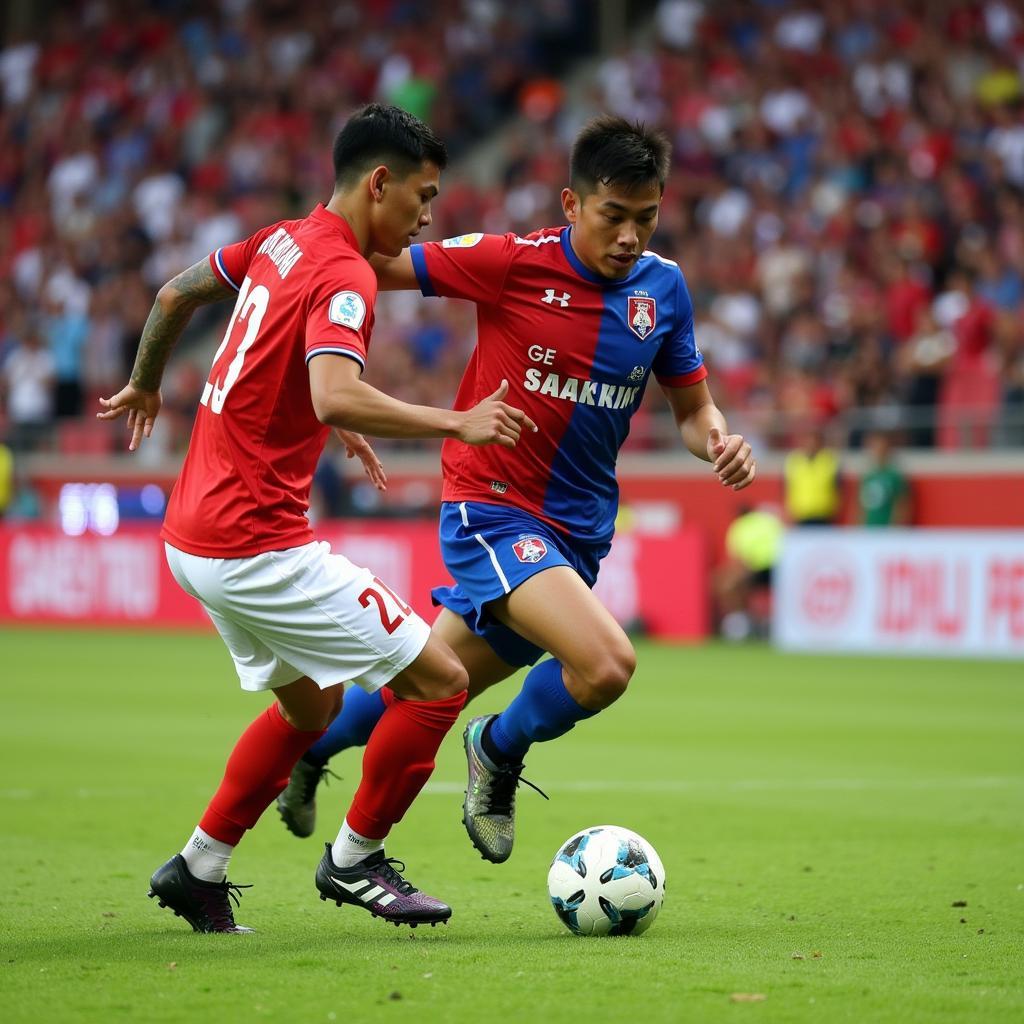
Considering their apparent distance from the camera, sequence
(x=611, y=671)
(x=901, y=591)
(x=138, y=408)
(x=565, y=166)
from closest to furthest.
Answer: (x=611, y=671) → (x=138, y=408) → (x=901, y=591) → (x=565, y=166)

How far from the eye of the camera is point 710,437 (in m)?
5.95

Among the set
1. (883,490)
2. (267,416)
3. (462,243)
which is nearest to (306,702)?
(267,416)

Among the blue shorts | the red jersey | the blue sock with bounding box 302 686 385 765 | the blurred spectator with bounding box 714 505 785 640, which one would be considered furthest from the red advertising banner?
the red jersey

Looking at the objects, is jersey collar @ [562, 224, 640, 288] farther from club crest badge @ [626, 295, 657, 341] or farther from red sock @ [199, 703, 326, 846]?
red sock @ [199, 703, 326, 846]

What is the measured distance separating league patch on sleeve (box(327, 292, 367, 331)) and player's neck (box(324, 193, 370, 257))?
38 cm

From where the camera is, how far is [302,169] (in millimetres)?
27438

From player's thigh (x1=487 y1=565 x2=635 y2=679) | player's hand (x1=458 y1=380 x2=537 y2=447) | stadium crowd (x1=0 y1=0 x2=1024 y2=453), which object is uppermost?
stadium crowd (x1=0 y1=0 x2=1024 y2=453)

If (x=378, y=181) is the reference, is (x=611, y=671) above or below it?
below

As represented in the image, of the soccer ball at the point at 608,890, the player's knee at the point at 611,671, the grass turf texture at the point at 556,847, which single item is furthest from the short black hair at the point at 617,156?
the grass turf texture at the point at 556,847

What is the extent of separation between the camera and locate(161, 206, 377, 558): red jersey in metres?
5.09

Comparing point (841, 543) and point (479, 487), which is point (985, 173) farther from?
point (479, 487)

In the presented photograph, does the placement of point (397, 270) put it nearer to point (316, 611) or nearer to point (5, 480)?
point (316, 611)

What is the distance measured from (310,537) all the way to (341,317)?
2.23ft

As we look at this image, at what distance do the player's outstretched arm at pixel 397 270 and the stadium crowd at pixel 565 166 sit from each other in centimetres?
1288
